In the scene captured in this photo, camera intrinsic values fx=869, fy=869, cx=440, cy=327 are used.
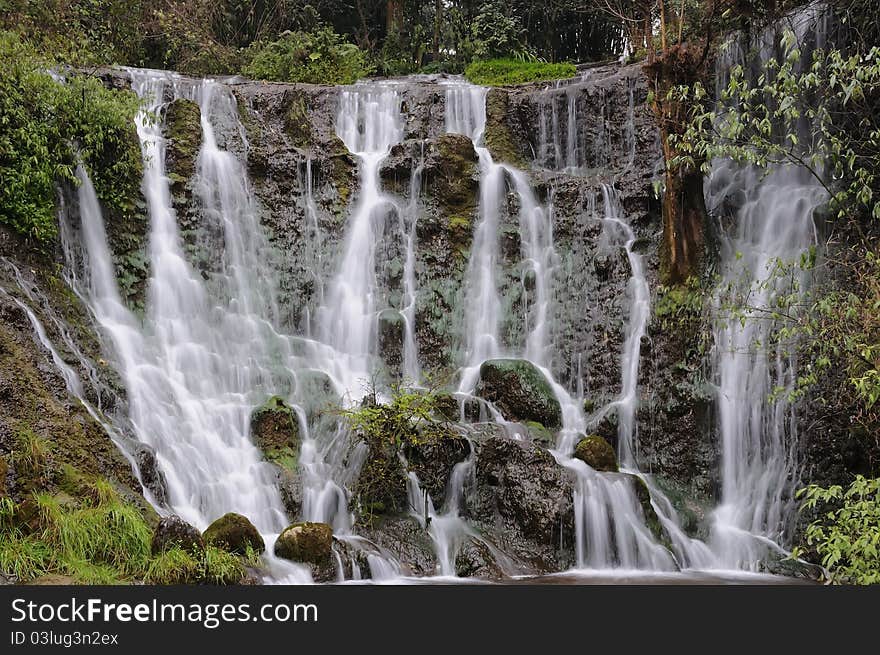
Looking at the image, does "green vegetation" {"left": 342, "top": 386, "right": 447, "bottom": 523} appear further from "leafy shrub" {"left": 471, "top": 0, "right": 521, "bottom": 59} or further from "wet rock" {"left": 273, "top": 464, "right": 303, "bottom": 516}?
"leafy shrub" {"left": 471, "top": 0, "right": 521, "bottom": 59}

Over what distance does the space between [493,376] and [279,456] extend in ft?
11.3

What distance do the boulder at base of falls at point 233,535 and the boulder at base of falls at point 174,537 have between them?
0.42 m

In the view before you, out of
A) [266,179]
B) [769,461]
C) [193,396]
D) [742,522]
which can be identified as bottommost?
[742,522]

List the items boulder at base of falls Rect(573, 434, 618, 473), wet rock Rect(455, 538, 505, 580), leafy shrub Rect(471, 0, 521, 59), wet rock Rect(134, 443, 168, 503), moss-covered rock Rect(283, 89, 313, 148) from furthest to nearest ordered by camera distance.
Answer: leafy shrub Rect(471, 0, 521, 59), moss-covered rock Rect(283, 89, 313, 148), boulder at base of falls Rect(573, 434, 618, 473), wet rock Rect(134, 443, 168, 503), wet rock Rect(455, 538, 505, 580)

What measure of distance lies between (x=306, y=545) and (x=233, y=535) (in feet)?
2.60

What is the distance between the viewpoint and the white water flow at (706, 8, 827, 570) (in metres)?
11.5

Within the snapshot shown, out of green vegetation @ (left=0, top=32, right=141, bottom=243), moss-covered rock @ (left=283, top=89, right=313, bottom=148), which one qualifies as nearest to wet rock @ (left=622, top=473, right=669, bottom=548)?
green vegetation @ (left=0, top=32, right=141, bottom=243)

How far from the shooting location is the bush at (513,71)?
66.6ft

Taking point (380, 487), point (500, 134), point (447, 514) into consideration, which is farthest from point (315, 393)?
point (500, 134)

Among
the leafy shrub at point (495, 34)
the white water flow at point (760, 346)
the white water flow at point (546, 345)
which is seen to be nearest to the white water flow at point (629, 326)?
the white water flow at point (546, 345)

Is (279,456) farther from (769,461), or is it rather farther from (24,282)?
(769,461)

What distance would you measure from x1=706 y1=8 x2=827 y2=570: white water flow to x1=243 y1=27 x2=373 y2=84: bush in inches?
368
